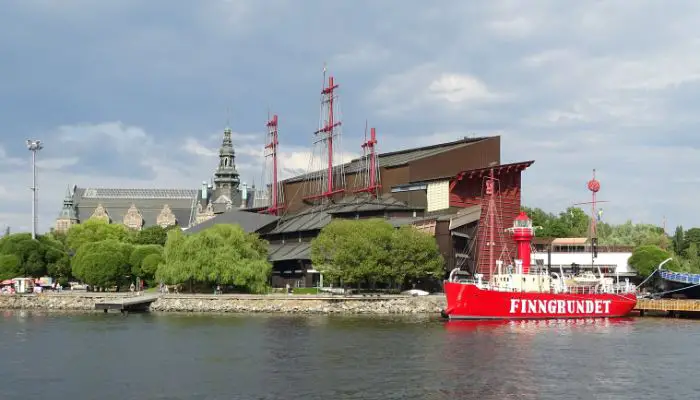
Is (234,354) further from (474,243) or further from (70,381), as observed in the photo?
(474,243)

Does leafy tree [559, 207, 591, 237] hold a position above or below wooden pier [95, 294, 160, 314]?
above

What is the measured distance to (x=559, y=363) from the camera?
1811 inches

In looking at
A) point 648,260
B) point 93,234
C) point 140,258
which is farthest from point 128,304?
point 93,234

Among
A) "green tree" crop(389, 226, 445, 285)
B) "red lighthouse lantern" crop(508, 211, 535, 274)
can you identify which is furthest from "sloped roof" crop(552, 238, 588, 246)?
"red lighthouse lantern" crop(508, 211, 535, 274)

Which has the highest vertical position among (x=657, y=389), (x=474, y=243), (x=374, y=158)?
(x=374, y=158)

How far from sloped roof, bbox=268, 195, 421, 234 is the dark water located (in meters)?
46.4

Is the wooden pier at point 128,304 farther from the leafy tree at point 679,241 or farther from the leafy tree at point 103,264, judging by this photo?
the leafy tree at point 679,241

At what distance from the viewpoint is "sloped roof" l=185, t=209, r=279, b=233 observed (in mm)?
131875

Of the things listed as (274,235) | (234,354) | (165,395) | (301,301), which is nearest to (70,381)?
(165,395)

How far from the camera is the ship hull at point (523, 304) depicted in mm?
72875

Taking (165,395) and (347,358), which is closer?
(165,395)

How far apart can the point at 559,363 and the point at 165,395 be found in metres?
22.3

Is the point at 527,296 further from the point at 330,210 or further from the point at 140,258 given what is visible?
the point at 140,258

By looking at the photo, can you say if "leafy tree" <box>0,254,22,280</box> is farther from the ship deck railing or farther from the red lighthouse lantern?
the ship deck railing
